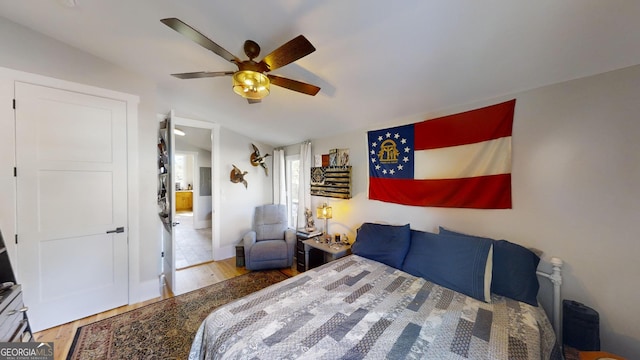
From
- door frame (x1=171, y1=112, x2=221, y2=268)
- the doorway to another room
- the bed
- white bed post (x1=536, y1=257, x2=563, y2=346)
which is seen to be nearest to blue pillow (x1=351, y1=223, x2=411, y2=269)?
the bed

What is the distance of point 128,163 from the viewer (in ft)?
8.13

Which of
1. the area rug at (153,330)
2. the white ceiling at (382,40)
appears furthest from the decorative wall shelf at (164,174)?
the area rug at (153,330)

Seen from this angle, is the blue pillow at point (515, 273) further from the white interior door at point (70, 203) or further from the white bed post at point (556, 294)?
the white interior door at point (70, 203)

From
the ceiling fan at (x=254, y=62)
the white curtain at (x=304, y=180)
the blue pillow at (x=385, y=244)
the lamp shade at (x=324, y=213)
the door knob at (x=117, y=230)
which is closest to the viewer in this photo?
the ceiling fan at (x=254, y=62)

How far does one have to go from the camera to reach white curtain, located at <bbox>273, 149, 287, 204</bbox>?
4.34 meters

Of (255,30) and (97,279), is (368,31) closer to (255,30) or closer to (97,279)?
(255,30)

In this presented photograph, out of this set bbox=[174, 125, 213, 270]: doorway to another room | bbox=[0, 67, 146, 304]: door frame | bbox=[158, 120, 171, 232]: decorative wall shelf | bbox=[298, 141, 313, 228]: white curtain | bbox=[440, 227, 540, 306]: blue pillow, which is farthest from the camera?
bbox=[174, 125, 213, 270]: doorway to another room

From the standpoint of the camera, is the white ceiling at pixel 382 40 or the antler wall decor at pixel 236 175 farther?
the antler wall decor at pixel 236 175

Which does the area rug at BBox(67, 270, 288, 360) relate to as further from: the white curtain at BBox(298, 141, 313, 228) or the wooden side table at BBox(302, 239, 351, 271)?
the white curtain at BBox(298, 141, 313, 228)

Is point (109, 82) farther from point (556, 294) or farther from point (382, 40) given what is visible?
point (556, 294)

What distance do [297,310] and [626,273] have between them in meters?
2.25

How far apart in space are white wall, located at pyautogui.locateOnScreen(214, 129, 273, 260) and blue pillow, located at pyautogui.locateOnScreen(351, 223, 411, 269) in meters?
2.68

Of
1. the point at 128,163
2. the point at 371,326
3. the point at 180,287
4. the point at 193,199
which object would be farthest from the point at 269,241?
the point at 193,199

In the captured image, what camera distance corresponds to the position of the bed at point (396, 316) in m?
1.08
